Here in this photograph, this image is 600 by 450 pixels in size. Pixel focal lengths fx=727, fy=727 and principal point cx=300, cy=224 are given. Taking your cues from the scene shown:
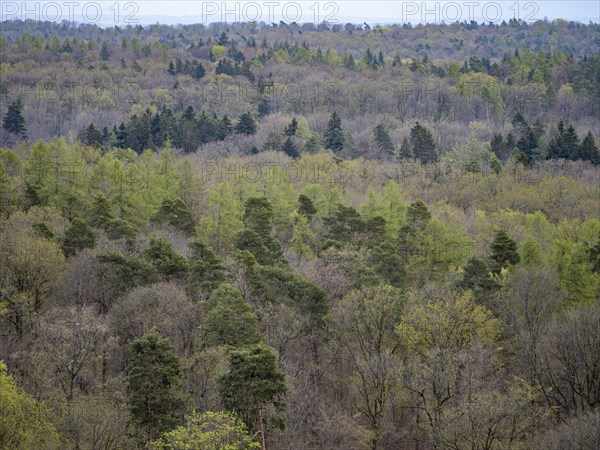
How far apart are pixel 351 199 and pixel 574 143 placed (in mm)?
29180

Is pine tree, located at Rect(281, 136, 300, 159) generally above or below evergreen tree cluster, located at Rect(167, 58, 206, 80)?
below

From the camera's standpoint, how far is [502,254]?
126 feet

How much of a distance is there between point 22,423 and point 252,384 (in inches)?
254

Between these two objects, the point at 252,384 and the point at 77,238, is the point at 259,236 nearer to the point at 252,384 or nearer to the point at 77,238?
the point at 77,238

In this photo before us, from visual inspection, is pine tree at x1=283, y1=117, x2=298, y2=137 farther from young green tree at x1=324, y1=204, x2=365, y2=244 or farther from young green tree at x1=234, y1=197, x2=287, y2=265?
young green tree at x1=324, y1=204, x2=365, y2=244

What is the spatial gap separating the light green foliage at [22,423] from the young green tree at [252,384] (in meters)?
5.20

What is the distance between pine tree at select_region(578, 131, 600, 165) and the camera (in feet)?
236

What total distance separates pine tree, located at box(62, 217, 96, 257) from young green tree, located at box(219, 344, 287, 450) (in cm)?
1763

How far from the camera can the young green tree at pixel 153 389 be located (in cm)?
2356

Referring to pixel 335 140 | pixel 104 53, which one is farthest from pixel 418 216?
pixel 104 53

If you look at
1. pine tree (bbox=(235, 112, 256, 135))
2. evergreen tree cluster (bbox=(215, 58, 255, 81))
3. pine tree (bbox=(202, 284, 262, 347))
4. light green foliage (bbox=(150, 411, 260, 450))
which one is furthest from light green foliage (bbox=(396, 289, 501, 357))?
evergreen tree cluster (bbox=(215, 58, 255, 81))

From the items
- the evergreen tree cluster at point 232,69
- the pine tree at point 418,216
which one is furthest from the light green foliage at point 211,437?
the evergreen tree cluster at point 232,69

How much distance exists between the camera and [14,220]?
40125 millimetres

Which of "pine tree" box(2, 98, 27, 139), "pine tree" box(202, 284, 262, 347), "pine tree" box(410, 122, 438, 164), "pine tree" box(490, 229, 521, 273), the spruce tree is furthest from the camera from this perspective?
"pine tree" box(2, 98, 27, 139)
